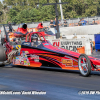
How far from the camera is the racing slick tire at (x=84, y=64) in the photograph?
7145 mm

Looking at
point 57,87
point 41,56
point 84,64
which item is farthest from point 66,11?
A: point 57,87

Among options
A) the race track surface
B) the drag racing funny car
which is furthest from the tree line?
the race track surface

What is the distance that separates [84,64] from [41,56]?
225 cm

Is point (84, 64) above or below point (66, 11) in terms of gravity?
below

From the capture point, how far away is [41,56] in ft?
30.1

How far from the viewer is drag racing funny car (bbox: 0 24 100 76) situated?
7.48 m

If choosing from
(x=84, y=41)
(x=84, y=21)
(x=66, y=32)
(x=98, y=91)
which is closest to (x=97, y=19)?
(x=84, y=21)

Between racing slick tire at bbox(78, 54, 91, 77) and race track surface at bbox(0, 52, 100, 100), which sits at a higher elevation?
racing slick tire at bbox(78, 54, 91, 77)

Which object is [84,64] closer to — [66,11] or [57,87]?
[57,87]

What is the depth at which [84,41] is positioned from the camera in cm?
1623

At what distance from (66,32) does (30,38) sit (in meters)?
16.9

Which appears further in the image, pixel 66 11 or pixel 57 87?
pixel 66 11

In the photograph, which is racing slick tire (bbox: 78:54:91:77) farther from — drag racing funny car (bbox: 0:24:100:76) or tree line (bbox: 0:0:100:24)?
tree line (bbox: 0:0:100:24)

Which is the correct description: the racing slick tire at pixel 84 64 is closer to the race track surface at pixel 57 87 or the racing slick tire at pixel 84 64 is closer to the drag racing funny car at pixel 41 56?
the drag racing funny car at pixel 41 56
